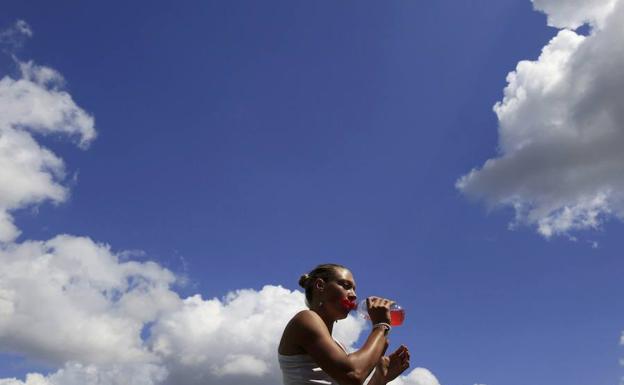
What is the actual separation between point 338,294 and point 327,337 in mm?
757

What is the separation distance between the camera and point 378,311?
20.1 feet

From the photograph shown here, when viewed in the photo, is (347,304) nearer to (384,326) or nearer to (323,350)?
(384,326)

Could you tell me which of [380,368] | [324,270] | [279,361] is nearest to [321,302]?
[324,270]

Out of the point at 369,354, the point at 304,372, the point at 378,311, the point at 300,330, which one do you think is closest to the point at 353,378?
the point at 369,354

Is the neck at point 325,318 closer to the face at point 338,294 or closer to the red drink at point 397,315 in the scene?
the face at point 338,294

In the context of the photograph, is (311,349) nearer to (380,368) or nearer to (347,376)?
(347,376)

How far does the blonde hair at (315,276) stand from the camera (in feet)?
21.1

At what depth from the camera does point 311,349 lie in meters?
5.57

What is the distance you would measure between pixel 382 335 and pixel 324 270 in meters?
1.04

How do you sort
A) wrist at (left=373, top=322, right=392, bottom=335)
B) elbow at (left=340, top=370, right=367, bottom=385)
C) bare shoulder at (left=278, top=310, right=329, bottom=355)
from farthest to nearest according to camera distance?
wrist at (left=373, top=322, right=392, bottom=335) → bare shoulder at (left=278, top=310, right=329, bottom=355) → elbow at (left=340, top=370, right=367, bottom=385)

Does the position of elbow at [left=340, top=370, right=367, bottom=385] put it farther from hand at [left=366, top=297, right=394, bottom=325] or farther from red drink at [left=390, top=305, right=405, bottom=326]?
red drink at [left=390, top=305, right=405, bottom=326]

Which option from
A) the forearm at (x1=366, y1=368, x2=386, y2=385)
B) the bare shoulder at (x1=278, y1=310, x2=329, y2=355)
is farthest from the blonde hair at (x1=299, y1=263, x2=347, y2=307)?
the forearm at (x1=366, y1=368, x2=386, y2=385)

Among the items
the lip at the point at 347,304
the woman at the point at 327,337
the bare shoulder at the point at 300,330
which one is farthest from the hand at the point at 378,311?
the bare shoulder at the point at 300,330

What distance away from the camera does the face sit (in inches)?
246
